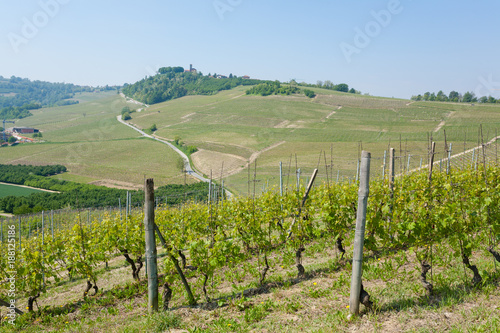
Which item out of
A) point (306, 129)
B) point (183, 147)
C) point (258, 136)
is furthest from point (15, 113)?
point (306, 129)

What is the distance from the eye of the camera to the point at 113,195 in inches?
1442

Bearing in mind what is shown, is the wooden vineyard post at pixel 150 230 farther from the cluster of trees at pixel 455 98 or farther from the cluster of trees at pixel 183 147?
the cluster of trees at pixel 455 98

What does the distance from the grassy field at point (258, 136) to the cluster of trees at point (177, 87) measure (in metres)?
30.9

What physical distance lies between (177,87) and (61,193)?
10673 centimetres

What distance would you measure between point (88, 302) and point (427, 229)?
250 inches

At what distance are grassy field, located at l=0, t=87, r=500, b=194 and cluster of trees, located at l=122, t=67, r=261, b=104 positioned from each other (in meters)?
30.9

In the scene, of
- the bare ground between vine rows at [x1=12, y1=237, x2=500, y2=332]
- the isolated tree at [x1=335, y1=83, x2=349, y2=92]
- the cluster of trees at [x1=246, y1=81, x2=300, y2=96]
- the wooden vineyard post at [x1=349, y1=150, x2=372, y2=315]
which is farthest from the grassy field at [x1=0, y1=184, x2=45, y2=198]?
the isolated tree at [x1=335, y1=83, x2=349, y2=92]

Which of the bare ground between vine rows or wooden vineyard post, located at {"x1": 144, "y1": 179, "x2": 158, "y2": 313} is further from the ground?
wooden vineyard post, located at {"x1": 144, "y1": 179, "x2": 158, "y2": 313}

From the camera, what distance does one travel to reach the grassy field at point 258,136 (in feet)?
146

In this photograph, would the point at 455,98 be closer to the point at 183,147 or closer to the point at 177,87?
the point at 183,147

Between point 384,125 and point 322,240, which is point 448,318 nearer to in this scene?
point 322,240

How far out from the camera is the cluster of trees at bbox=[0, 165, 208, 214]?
101ft

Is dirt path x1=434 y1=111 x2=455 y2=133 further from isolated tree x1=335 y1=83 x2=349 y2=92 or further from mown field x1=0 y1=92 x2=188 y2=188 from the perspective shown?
isolated tree x1=335 y1=83 x2=349 y2=92

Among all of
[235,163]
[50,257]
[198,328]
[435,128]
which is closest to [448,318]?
[198,328]
